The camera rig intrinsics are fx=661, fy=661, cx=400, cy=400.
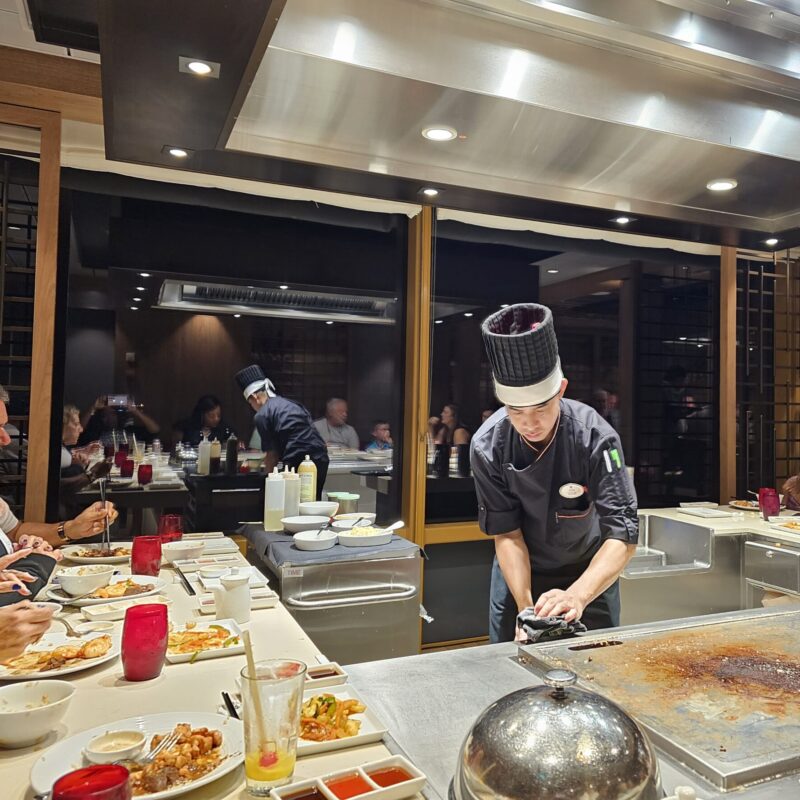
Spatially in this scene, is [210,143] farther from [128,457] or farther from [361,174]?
[128,457]

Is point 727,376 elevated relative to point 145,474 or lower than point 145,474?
elevated

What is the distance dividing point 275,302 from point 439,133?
2.71m

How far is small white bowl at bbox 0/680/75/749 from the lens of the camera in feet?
3.36

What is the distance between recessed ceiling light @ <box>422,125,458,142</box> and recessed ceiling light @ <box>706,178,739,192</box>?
0.52 m

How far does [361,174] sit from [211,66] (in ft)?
1.21

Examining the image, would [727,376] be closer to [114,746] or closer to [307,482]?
[307,482]

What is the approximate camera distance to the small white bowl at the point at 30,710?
1.02 m

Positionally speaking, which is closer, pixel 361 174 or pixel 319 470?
pixel 361 174

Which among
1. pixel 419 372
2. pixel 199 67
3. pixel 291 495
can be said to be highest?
pixel 199 67

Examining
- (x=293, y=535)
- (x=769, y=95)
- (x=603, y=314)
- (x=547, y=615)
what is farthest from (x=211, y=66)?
(x=603, y=314)

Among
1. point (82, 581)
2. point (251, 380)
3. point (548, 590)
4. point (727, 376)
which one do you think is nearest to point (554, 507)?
point (548, 590)

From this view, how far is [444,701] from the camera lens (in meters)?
1.13

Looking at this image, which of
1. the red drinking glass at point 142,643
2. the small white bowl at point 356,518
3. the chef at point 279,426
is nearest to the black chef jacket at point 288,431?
the chef at point 279,426

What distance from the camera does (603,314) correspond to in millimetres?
4469
